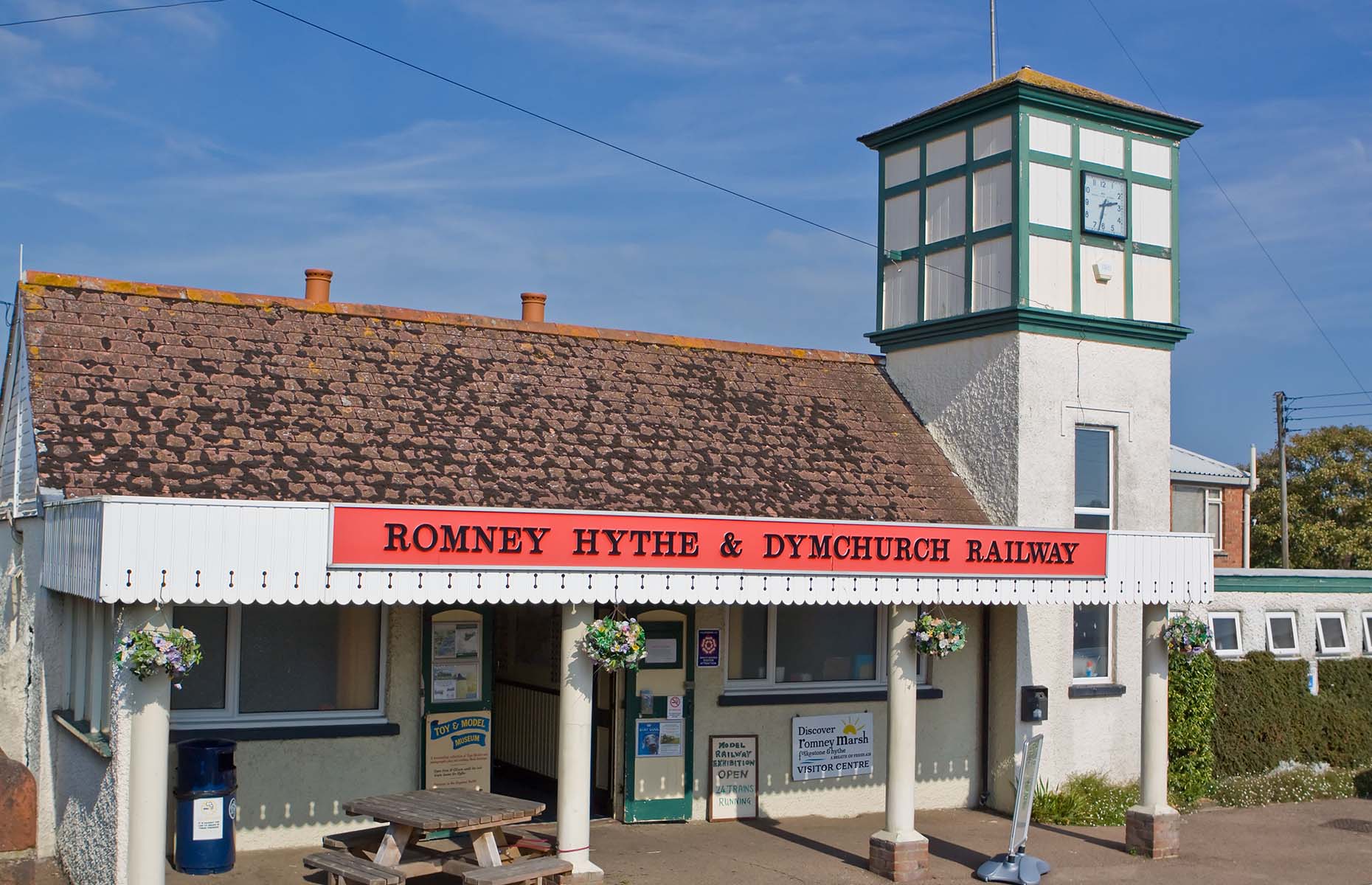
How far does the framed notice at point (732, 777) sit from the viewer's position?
13.4 meters

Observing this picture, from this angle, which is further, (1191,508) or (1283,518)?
(1283,518)

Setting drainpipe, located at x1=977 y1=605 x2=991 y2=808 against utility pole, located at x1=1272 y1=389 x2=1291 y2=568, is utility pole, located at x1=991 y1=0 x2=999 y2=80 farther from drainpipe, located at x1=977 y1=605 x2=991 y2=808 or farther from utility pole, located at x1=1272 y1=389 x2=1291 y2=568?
utility pole, located at x1=1272 y1=389 x2=1291 y2=568

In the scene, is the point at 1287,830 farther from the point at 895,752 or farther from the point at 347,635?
the point at 347,635

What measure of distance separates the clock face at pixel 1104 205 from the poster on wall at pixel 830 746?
19.9ft

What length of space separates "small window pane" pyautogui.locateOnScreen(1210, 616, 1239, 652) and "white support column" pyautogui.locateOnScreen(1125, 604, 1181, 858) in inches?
175

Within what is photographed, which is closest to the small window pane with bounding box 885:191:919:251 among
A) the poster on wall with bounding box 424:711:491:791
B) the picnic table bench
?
the poster on wall with bounding box 424:711:491:791

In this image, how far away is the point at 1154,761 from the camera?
41.9ft

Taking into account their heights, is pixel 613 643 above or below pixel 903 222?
below

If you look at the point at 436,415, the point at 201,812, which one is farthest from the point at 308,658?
the point at 436,415

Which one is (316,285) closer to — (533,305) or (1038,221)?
(533,305)

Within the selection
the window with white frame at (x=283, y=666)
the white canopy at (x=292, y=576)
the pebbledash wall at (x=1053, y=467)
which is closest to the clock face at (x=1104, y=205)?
the pebbledash wall at (x=1053, y=467)

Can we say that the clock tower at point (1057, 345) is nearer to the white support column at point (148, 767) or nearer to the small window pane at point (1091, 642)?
the small window pane at point (1091, 642)

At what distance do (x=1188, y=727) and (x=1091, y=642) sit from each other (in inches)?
64.5

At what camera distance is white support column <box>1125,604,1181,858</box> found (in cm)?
1269
